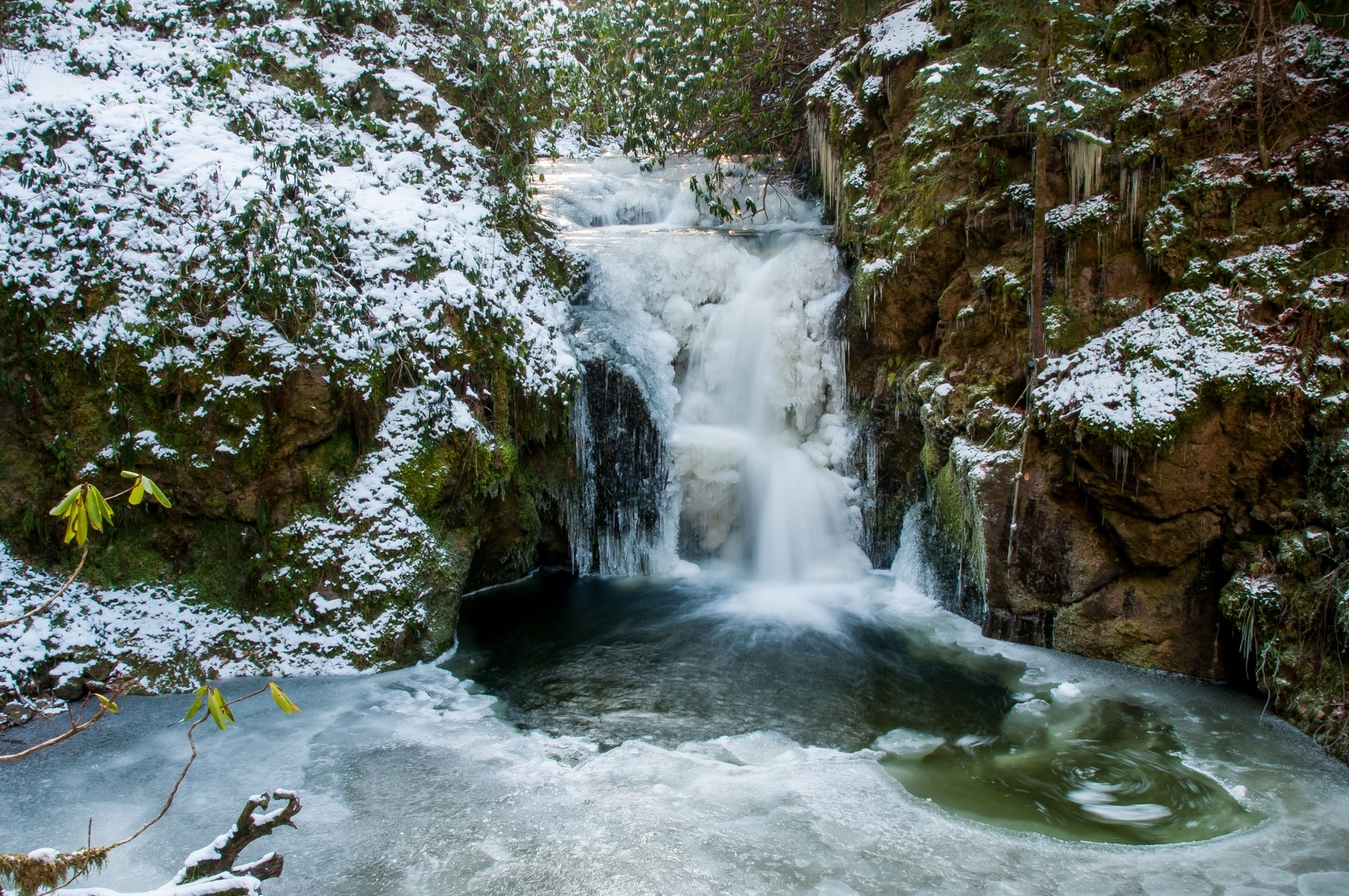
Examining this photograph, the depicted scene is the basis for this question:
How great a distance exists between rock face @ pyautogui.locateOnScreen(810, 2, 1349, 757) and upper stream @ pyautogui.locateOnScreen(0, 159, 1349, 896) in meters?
0.67

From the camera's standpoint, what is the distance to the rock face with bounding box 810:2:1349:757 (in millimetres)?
6277

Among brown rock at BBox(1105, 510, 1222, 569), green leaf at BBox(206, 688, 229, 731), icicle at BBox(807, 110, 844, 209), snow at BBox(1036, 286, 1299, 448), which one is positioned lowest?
green leaf at BBox(206, 688, 229, 731)

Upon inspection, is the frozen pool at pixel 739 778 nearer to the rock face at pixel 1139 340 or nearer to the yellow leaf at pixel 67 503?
the rock face at pixel 1139 340

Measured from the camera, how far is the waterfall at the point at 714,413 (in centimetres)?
952

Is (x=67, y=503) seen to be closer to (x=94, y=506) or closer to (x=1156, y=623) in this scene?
(x=94, y=506)

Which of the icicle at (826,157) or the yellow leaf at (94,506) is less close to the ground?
the icicle at (826,157)

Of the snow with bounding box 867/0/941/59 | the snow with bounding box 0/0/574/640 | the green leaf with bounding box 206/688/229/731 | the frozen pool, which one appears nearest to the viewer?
the green leaf with bounding box 206/688/229/731

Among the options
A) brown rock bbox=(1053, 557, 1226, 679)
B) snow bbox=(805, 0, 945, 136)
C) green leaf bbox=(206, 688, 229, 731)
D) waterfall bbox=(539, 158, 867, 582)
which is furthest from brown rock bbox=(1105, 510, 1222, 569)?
green leaf bbox=(206, 688, 229, 731)

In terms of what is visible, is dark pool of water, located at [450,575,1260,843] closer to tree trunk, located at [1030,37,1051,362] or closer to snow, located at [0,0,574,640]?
snow, located at [0,0,574,640]

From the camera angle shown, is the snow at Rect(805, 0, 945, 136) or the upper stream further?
the snow at Rect(805, 0, 945, 136)

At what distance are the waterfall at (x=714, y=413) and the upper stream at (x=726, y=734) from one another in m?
0.04

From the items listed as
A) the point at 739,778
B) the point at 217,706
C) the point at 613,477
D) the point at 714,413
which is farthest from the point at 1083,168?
the point at 217,706

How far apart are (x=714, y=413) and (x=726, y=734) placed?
4764mm

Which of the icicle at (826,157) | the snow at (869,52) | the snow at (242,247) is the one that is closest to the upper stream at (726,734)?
the icicle at (826,157)
